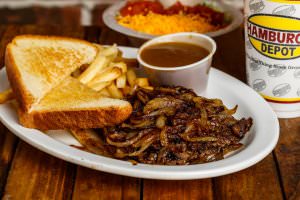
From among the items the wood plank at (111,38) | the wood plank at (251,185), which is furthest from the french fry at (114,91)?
the wood plank at (111,38)

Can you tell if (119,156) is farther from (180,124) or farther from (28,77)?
(28,77)

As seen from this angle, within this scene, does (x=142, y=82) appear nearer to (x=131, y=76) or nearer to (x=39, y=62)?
(x=131, y=76)

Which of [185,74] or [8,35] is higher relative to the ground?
[185,74]

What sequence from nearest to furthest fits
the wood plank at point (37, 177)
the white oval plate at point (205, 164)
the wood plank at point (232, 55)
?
1. the white oval plate at point (205, 164)
2. the wood plank at point (37, 177)
3. the wood plank at point (232, 55)

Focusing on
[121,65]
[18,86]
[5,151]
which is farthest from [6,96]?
[121,65]

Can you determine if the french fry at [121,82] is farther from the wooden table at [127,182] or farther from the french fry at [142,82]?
the wooden table at [127,182]

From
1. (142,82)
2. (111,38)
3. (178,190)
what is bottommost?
(111,38)

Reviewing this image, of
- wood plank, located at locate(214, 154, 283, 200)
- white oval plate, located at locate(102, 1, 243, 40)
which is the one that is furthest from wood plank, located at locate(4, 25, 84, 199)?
white oval plate, located at locate(102, 1, 243, 40)
